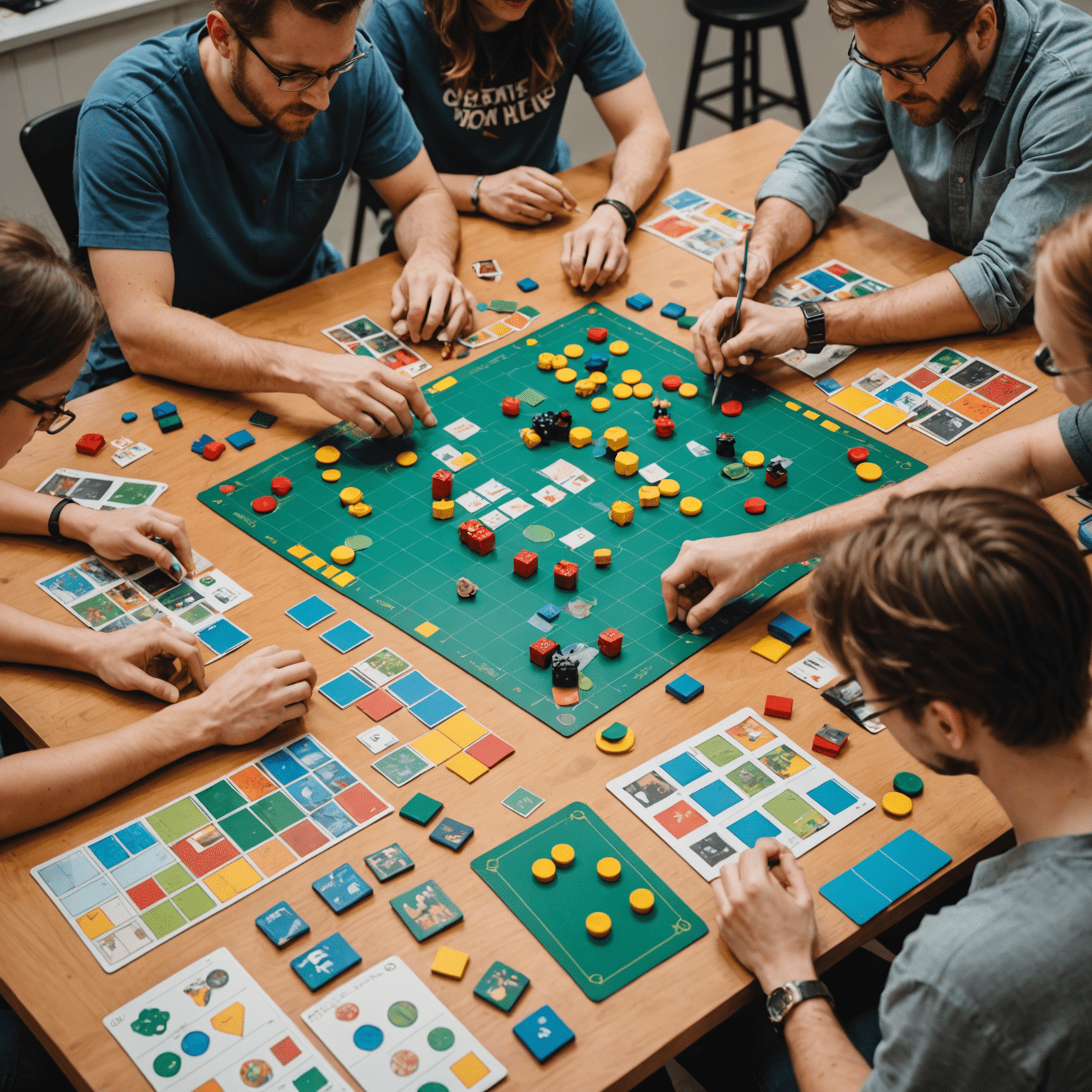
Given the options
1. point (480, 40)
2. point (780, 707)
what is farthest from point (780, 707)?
point (480, 40)

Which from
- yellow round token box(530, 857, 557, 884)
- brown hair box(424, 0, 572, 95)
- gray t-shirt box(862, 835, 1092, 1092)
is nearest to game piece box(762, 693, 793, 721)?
yellow round token box(530, 857, 557, 884)

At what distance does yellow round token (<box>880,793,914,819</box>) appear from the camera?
1.49m

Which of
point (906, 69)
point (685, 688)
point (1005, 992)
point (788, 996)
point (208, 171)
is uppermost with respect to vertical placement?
point (906, 69)

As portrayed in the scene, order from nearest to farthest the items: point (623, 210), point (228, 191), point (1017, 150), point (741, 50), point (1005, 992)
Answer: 1. point (1005, 992)
2. point (1017, 150)
3. point (228, 191)
4. point (623, 210)
5. point (741, 50)

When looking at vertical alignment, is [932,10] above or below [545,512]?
above

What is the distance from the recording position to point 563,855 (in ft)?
4.70

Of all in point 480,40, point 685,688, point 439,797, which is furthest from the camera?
point 480,40

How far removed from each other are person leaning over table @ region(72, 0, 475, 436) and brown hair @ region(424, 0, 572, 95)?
276 millimetres

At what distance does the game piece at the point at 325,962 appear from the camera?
1.31 meters

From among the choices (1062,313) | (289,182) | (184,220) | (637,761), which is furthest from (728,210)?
(637,761)

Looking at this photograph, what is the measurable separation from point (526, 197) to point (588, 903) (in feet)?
6.29

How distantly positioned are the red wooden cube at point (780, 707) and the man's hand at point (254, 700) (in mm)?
685

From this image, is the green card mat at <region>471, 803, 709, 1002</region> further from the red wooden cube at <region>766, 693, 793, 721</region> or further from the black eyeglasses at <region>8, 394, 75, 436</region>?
the black eyeglasses at <region>8, 394, 75, 436</region>

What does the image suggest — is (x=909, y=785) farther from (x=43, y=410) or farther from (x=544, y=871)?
(x=43, y=410)
